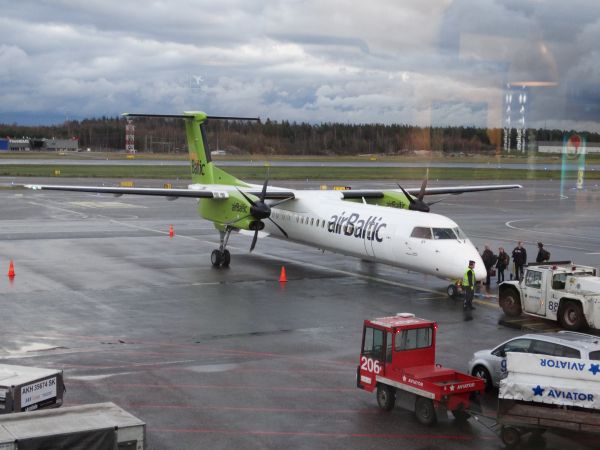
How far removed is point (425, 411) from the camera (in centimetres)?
1375

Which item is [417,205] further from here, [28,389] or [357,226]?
[28,389]

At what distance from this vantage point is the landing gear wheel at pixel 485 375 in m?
15.5

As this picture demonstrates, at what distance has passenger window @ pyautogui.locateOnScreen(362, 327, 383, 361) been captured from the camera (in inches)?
587

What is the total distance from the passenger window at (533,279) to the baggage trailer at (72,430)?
14.6 m

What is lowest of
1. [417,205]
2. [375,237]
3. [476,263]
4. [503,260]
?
[503,260]

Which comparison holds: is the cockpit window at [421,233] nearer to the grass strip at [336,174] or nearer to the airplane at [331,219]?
the airplane at [331,219]

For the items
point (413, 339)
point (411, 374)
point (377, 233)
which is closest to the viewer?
point (411, 374)

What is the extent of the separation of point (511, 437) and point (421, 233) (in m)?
13.4

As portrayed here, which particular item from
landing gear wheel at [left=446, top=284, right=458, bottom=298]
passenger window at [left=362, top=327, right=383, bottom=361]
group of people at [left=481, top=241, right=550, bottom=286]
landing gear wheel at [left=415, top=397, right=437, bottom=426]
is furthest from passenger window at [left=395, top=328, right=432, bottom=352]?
group of people at [left=481, top=241, right=550, bottom=286]

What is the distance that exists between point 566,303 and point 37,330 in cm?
1451

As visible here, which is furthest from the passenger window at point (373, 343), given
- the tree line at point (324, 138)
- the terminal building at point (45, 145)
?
the terminal building at point (45, 145)

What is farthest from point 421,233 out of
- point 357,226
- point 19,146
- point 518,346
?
point 19,146

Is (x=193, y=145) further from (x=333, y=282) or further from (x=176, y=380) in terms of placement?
(x=176, y=380)

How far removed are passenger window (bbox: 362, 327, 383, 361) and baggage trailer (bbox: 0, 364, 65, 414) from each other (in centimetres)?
586
